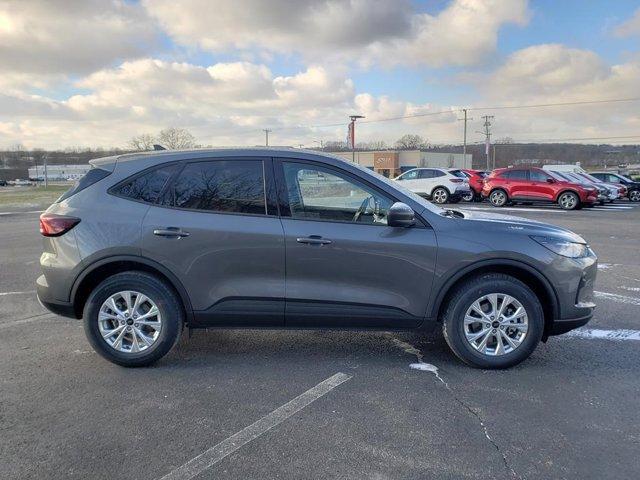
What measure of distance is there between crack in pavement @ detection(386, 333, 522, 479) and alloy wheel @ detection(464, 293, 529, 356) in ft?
1.32

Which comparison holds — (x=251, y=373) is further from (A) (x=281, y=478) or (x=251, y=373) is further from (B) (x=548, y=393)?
(B) (x=548, y=393)

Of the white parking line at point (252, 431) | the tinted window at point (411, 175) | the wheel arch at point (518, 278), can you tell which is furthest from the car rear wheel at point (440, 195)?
the white parking line at point (252, 431)

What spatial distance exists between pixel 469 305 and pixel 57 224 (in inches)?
134

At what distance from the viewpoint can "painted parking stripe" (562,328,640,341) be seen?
189 inches

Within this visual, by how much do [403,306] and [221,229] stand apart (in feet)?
5.23

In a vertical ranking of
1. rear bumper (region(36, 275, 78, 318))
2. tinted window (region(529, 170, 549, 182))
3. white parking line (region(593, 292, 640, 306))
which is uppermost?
tinted window (region(529, 170, 549, 182))

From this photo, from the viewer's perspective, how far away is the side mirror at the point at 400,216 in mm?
3877

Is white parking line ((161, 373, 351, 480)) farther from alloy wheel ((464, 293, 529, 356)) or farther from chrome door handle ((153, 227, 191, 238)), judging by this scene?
chrome door handle ((153, 227, 191, 238))

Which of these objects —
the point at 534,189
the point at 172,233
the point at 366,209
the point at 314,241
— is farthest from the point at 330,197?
the point at 534,189

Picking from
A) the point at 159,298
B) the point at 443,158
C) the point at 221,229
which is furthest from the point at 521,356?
the point at 443,158

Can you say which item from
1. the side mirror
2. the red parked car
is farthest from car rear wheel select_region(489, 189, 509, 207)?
the side mirror

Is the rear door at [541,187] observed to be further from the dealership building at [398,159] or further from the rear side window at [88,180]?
the dealership building at [398,159]

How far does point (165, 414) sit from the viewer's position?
3.37m

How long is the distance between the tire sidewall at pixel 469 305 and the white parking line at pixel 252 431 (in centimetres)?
94
